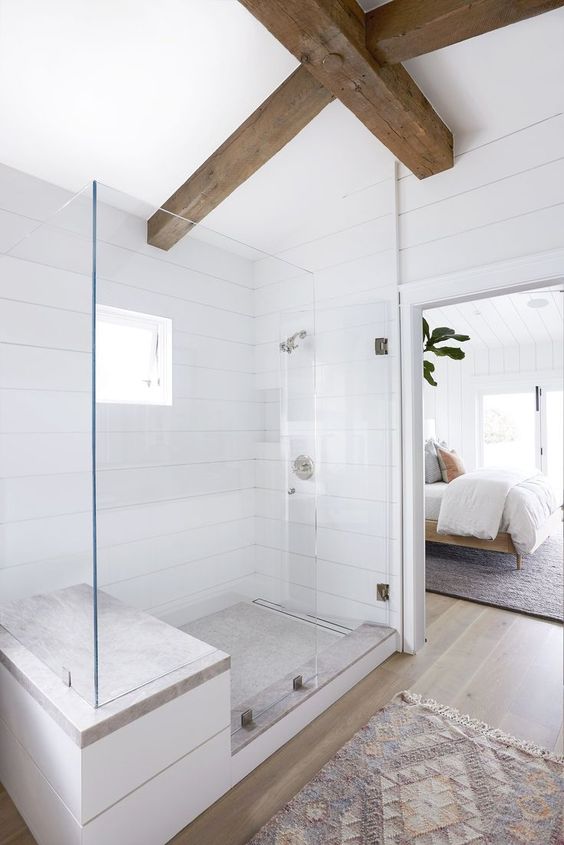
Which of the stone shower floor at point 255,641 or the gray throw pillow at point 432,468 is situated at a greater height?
the gray throw pillow at point 432,468

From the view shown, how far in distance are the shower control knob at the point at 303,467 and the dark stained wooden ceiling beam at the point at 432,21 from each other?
1.54 meters

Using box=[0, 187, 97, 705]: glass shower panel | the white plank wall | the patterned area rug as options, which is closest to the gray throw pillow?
the white plank wall

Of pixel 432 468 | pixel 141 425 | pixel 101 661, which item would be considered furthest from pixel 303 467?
pixel 432 468

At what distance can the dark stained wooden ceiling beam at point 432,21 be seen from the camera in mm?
1472

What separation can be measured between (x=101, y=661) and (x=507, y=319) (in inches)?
224

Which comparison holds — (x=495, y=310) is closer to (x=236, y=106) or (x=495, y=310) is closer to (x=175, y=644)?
(x=236, y=106)

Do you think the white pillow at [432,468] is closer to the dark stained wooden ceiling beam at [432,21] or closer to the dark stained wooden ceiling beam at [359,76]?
the dark stained wooden ceiling beam at [359,76]

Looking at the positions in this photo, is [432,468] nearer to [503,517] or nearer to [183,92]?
[503,517]

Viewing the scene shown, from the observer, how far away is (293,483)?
6.79 ft

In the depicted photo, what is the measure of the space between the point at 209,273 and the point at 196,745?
61.4 inches

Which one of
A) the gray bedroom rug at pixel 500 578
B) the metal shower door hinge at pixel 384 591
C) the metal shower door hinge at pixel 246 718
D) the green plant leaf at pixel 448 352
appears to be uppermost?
the green plant leaf at pixel 448 352

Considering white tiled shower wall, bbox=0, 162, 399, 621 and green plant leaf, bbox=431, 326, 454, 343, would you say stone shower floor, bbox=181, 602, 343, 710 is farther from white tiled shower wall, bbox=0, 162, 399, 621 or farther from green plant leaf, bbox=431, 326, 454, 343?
green plant leaf, bbox=431, 326, 454, 343

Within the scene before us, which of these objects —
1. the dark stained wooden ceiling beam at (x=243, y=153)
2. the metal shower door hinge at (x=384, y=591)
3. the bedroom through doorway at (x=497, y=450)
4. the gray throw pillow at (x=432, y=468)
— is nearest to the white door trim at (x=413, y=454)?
the metal shower door hinge at (x=384, y=591)

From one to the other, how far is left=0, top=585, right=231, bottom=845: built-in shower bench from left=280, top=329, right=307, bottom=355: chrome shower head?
3.86 ft
